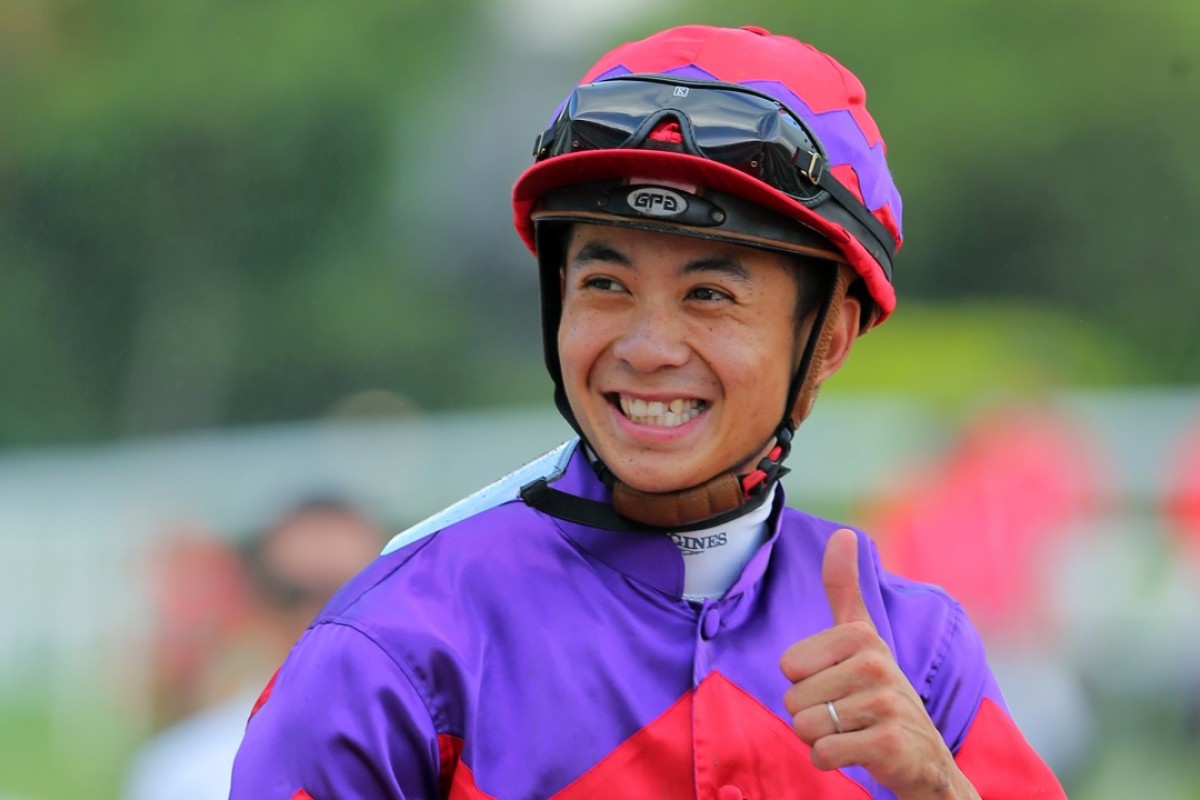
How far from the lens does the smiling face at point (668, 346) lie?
198 cm

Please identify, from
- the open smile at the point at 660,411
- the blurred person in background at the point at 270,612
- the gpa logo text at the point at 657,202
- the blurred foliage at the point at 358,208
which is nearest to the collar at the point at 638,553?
the open smile at the point at 660,411

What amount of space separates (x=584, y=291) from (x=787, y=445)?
1.19ft

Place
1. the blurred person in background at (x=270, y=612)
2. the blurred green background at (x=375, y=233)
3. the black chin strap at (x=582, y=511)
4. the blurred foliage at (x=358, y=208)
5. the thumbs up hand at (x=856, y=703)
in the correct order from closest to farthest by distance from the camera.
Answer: the thumbs up hand at (x=856, y=703) → the black chin strap at (x=582, y=511) → the blurred person in background at (x=270, y=612) → the blurred foliage at (x=358, y=208) → the blurred green background at (x=375, y=233)

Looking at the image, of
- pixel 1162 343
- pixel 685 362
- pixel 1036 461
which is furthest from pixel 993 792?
pixel 1162 343

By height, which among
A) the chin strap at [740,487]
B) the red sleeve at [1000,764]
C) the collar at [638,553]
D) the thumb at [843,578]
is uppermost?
the chin strap at [740,487]

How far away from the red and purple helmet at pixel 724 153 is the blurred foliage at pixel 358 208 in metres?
3.45

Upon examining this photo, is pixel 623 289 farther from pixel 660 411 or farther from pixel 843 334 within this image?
pixel 843 334

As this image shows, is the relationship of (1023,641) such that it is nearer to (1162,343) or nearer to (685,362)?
(1162,343)

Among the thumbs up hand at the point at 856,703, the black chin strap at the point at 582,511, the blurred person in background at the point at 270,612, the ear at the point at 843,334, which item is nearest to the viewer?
the thumbs up hand at the point at 856,703

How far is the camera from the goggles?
195 cm

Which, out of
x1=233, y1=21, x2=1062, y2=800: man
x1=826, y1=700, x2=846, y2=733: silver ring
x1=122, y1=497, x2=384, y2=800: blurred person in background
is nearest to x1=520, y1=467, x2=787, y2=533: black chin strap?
x1=233, y1=21, x2=1062, y2=800: man

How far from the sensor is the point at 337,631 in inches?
73.7

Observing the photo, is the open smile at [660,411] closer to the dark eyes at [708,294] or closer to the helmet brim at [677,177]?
the dark eyes at [708,294]

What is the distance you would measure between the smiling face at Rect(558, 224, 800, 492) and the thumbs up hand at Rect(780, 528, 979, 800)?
234 millimetres
